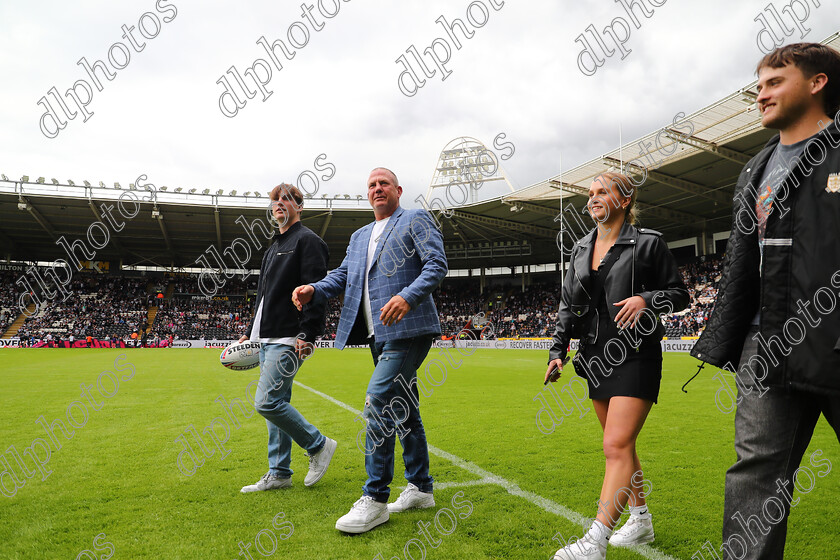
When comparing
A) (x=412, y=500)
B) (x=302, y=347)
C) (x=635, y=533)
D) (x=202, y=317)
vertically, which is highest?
(x=202, y=317)

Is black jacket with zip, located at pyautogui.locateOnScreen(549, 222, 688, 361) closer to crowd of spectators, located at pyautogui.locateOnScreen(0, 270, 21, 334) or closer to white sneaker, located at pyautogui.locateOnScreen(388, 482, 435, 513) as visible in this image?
white sneaker, located at pyautogui.locateOnScreen(388, 482, 435, 513)

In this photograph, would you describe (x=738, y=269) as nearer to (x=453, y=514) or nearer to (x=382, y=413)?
(x=382, y=413)

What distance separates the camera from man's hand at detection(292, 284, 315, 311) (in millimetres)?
3236

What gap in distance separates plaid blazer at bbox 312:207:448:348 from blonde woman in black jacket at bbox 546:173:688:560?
30.7 inches

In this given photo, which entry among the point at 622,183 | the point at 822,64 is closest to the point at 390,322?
the point at 622,183

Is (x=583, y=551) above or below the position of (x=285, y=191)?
below

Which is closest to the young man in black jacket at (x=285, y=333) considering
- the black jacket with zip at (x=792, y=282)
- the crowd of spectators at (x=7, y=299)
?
the black jacket with zip at (x=792, y=282)

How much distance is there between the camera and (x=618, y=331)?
2568 mm

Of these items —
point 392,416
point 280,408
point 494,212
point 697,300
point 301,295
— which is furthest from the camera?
point 494,212

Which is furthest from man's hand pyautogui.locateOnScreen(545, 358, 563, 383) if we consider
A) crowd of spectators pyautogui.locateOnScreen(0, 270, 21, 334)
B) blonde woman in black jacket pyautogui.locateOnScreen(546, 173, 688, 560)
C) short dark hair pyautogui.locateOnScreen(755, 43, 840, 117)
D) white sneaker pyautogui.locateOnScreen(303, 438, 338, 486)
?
crowd of spectators pyautogui.locateOnScreen(0, 270, 21, 334)

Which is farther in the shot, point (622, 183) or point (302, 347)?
point (302, 347)

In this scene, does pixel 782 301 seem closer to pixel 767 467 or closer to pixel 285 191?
pixel 767 467

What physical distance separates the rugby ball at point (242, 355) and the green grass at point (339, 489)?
89 centimetres

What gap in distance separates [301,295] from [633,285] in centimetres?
189
